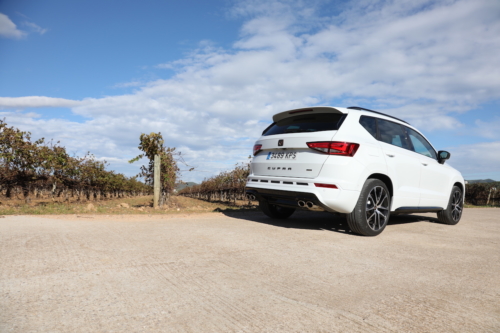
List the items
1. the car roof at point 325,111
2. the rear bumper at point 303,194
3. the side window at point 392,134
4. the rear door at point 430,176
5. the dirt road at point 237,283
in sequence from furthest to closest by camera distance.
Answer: the rear door at point 430,176
the side window at point 392,134
the car roof at point 325,111
the rear bumper at point 303,194
the dirt road at point 237,283

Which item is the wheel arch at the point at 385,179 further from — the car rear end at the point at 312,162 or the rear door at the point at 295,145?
the rear door at the point at 295,145

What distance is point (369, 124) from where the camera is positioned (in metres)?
5.34

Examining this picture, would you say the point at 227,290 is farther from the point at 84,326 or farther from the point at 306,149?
the point at 306,149

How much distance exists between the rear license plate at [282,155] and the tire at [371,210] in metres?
1.16

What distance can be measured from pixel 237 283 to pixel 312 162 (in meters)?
2.64

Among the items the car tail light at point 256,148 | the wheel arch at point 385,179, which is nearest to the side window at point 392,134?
the wheel arch at point 385,179

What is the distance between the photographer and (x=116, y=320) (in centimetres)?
194

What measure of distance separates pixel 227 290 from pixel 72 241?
2437mm

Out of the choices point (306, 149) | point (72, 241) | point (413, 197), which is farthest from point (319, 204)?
point (72, 241)

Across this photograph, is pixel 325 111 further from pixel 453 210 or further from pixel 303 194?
pixel 453 210

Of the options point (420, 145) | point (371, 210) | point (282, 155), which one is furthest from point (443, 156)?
point (282, 155)

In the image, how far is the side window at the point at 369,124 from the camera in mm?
5224

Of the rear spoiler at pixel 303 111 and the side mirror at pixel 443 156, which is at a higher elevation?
the rear spoiler at pixel 303 111

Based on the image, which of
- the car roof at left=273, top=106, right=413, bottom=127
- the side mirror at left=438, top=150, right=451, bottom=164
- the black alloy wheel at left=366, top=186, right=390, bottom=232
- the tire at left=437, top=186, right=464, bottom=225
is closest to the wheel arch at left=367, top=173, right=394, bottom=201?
the black alloy wheel at left=366, top=186, right=390, bottom=232
